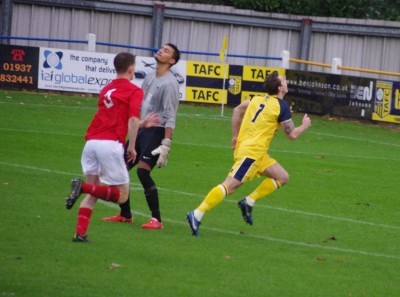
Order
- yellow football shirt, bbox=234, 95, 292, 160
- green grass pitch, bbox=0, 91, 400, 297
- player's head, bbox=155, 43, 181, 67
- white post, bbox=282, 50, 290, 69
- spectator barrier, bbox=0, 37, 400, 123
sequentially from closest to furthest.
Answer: green grass pitch, bbox=0, 91, 400, 297, player's head, bbox=155, 43, 181, 67, yellow football shirt, bbox=234, 95, 292, 160, spectator barrier, bbox=0, 37, 400, 123, white post, bbox=282, 50, 290, 69

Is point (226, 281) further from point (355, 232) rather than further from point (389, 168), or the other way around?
point (389, 168)

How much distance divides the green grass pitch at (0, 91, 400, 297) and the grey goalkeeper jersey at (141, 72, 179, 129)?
1215 mm

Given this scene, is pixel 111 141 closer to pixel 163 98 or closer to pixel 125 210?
pixel 163 98

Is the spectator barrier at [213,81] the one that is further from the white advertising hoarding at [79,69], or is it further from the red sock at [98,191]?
the red sock at [98,191]

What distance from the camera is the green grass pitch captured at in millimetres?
9281

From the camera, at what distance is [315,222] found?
44.4 feet

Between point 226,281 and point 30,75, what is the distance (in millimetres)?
20190

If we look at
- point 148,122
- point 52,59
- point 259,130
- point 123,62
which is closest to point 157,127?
point 148,122

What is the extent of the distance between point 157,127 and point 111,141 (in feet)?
5.44

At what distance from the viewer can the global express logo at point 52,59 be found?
28703mm

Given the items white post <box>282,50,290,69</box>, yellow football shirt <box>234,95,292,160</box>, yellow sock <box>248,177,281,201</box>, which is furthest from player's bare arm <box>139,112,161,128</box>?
white post <box>282,50,290,69</box>

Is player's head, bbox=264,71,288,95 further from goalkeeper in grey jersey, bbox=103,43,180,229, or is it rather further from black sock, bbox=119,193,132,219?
black sock, bbox=119,193,132,219

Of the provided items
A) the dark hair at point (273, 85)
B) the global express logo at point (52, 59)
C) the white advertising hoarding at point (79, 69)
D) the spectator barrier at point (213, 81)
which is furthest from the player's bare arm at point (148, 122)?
the global express logo at point (52, 59)

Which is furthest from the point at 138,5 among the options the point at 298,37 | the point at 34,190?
the point at 34,190
